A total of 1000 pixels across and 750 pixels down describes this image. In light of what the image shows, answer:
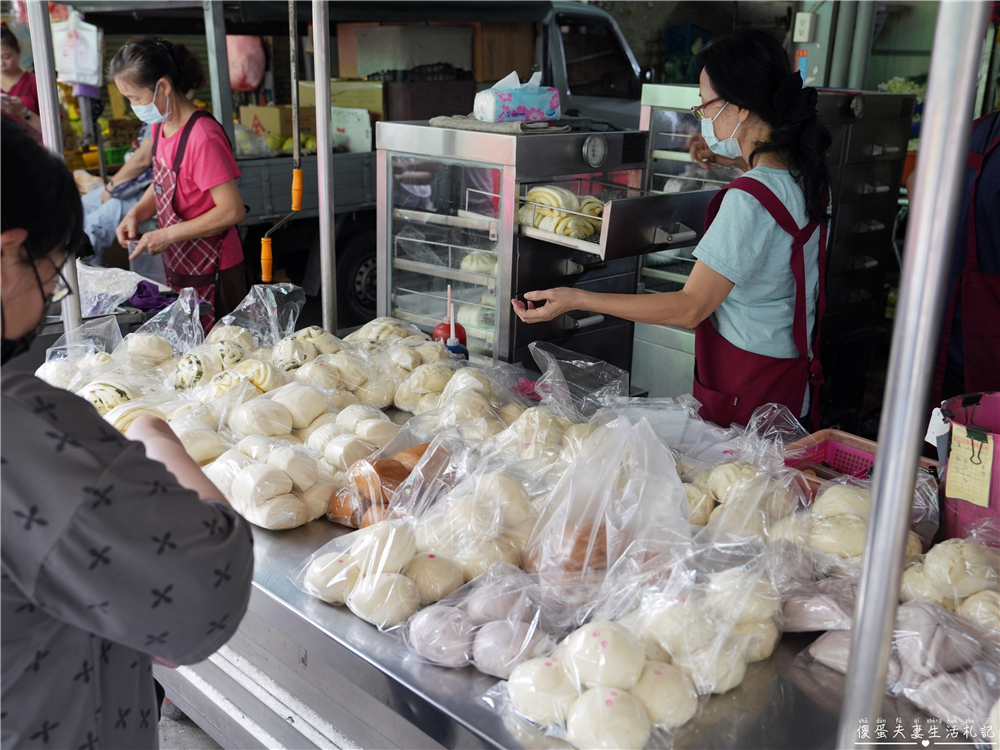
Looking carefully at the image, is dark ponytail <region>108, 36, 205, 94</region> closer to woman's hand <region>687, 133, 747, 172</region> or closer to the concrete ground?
woman's hand <region>687, 133, 747, 172</region>

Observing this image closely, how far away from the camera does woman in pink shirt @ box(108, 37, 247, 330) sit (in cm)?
331

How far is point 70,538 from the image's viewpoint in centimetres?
84

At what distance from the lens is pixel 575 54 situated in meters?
6.52

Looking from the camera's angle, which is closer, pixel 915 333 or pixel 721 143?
pixel 915 333

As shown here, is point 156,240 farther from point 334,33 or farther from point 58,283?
point 334,33

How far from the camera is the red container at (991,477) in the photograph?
1.46 meters

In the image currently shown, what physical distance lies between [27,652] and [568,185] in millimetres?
2252

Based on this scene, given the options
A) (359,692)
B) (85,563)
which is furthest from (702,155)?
(85,563)

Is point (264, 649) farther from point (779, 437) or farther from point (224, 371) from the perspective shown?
point (779, 437)

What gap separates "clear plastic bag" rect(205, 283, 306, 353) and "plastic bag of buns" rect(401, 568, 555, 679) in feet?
4.60

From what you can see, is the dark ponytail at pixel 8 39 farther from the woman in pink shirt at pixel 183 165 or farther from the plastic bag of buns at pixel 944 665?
the plastic bag of buns at pixel 944 665

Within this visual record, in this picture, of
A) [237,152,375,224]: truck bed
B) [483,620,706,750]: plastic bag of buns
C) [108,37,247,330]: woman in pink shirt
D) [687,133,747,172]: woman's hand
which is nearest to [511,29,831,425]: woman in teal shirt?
[687,133,747,172]: woman's hand

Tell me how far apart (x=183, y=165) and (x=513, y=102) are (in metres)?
1.50

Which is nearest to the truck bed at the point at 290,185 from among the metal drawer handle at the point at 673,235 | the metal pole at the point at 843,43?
the metal drawer handle at the point at 673,235
